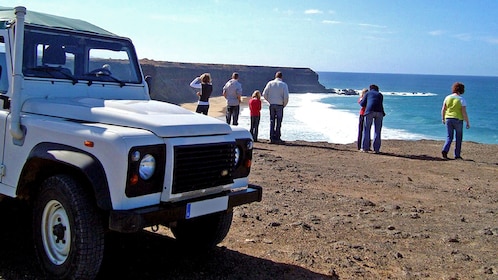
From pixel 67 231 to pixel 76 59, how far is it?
2040 millimetres

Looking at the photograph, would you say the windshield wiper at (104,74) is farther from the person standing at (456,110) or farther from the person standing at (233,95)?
the person standing at (456,110)

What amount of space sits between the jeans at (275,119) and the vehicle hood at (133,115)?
970 cm

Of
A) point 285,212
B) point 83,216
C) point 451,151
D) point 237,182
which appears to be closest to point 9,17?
point 83,216

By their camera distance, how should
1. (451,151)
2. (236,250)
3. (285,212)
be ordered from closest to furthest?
(236,250) → (285,212) → (451,151)

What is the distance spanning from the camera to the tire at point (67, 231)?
4.23 m

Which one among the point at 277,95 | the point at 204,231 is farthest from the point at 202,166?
the point at 277,95

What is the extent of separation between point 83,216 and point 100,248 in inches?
11.2

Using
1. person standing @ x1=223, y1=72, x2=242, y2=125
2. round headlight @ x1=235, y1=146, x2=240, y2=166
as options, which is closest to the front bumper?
round headlight @ x1=235, y1=146, x2=240, y2=166

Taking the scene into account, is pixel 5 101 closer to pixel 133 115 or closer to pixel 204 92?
pixel 133 115

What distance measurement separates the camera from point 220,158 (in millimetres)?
4754

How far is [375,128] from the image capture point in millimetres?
14062

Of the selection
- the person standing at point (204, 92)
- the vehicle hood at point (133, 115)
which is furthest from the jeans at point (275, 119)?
the vehicle hood at point (133, 115)

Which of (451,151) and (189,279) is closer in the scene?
(189,279)

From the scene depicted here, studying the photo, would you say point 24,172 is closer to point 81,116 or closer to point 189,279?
point 81,116
